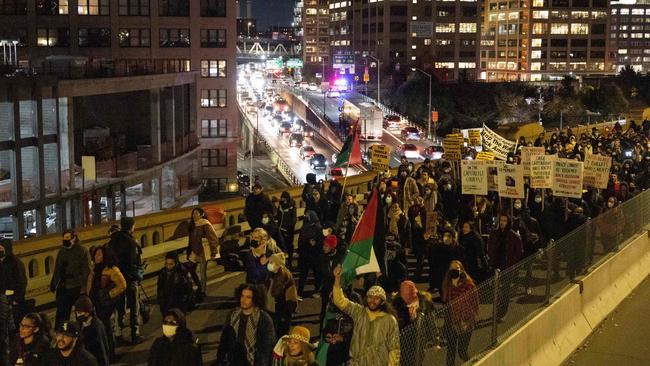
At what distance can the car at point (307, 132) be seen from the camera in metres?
111

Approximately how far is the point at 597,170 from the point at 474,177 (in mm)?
2925

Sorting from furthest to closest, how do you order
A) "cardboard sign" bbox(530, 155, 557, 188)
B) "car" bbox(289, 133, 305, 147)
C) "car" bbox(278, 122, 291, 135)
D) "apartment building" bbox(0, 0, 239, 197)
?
"car" bbox(278, 122, 291, 135) < "car" bbox(289, 133, 305, 147) < "apartment building" bbox(0, 0, 239, 197) < "cardboard sign" bbox(530, 155, 557, 188)

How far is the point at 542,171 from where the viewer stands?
17906 millimetres

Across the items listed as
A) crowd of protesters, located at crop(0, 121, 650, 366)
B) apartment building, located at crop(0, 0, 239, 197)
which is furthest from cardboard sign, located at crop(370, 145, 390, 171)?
apartment building, located at crop(0, 0, 239, 197)

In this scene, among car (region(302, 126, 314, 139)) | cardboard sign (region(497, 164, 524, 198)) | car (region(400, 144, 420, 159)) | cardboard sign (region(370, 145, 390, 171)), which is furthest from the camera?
car (region(302, 126, 314, 139))

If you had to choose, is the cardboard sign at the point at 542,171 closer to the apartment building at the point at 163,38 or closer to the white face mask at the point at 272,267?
the white face mask at the point at 272,267

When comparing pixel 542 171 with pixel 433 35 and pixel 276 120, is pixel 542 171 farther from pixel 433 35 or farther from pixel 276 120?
pixel 433 35

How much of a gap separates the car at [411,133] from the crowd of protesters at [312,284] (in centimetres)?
7434

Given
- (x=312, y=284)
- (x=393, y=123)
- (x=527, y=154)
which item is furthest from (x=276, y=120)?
(x=312, y=284)

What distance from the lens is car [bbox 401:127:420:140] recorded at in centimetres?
9312

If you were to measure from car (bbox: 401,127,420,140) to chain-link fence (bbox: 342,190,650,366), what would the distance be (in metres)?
76.3

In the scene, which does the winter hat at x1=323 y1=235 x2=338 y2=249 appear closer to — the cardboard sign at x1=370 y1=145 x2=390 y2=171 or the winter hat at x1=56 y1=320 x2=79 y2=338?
the winter hat at x1=56 y1=320 x2=79 y2=338

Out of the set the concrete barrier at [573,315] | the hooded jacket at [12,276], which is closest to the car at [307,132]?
the concrete barrier at [573,315]

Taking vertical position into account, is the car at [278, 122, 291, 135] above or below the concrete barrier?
below
